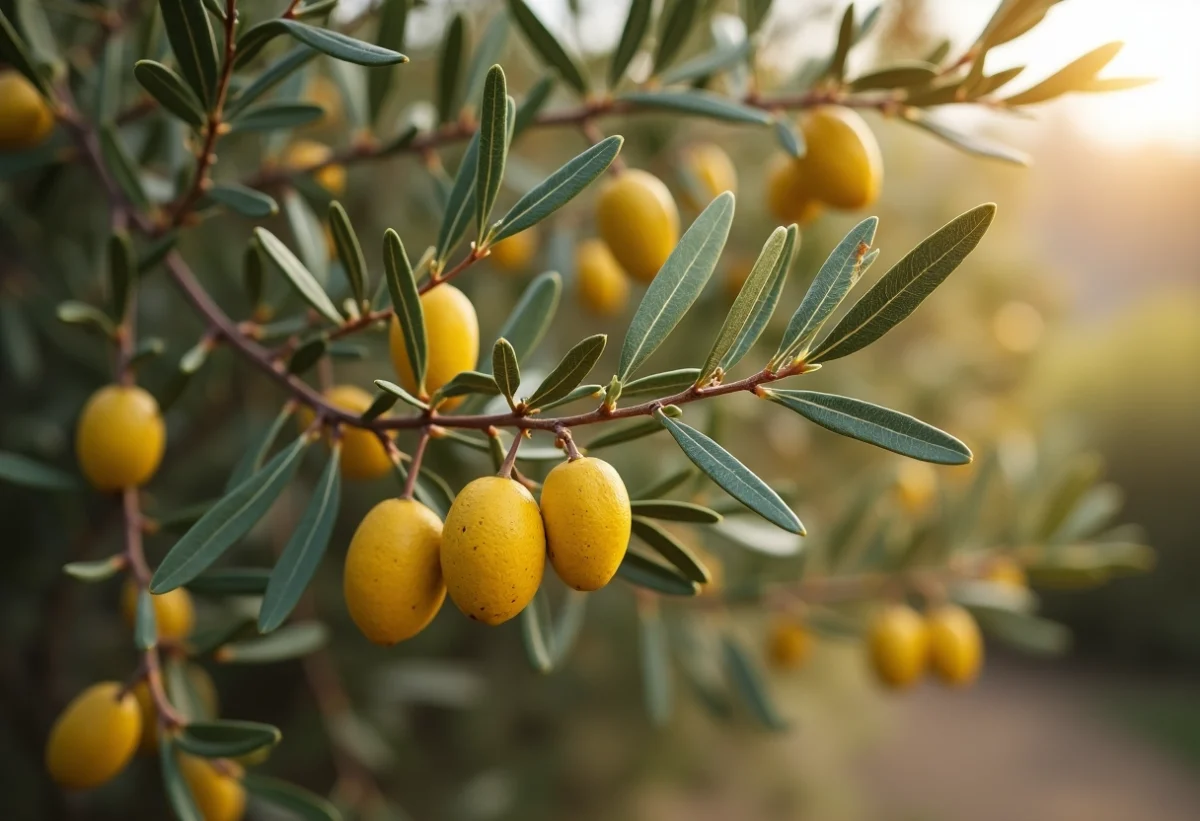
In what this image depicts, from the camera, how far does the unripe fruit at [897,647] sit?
1.30m

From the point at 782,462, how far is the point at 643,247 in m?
1.70

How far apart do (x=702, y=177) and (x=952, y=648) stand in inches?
32.2

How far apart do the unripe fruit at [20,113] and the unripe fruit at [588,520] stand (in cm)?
65

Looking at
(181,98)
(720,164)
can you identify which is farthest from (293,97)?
(720,164)

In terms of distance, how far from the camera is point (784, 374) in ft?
1.84

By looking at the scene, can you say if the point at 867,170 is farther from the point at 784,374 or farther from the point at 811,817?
the point at 811,817

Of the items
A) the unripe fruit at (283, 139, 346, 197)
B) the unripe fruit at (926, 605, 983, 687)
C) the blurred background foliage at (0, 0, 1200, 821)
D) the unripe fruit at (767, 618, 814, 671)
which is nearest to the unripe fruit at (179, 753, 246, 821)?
the blurred background foliage at (0, 0, 1200, 821)

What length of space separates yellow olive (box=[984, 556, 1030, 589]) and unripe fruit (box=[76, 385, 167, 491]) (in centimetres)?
132

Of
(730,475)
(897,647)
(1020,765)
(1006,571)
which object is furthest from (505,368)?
(1020,765)

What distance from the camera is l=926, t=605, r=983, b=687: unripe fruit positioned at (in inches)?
52.6

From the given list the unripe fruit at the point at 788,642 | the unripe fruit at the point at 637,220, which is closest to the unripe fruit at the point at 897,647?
the unripe fruit at the point at 788,642

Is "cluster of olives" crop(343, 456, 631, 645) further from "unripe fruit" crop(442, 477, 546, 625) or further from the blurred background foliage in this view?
the blurred background foliage

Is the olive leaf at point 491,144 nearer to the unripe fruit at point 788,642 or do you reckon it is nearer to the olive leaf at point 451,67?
the olive leaf at point 451,67

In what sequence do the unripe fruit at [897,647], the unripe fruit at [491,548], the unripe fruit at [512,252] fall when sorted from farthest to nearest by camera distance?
the unripe fruit at [897,647] → the unripe fruit at [512,252] → the unripe fruit at [491,548]
